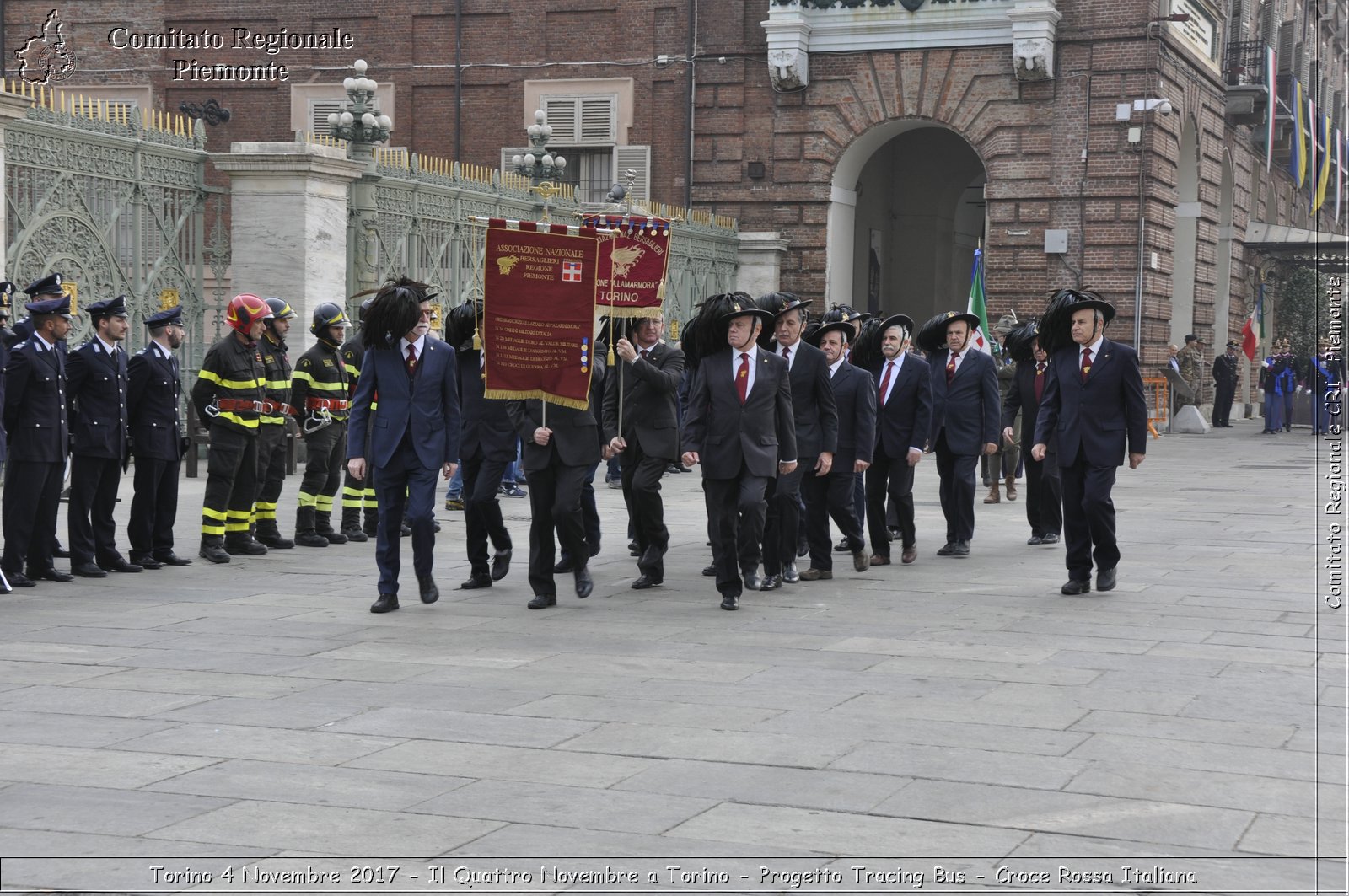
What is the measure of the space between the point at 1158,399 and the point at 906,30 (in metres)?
8.16

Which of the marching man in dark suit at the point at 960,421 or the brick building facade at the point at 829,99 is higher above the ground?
the brick building facade at the point at 829,99

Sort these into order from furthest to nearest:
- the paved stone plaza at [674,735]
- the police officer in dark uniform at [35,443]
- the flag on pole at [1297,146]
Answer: the flag on pole at [1297,146]
the police officer in dark uniform at [35,443]
the paved stone plaza at [674,735]

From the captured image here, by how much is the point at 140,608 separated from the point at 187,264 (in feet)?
30.3

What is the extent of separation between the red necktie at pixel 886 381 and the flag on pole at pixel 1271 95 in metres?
25.3

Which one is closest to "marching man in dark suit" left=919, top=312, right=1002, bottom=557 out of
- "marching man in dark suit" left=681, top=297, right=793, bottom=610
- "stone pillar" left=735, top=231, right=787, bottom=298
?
"marching man in dark suit" left=681, top=297, right=793, bottom=610

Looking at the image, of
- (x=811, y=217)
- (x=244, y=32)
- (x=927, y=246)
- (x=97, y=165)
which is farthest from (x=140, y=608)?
(x=927, y=246)

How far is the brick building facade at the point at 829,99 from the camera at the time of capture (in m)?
29.1

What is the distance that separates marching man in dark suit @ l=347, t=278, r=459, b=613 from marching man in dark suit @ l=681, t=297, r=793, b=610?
57.6 inches

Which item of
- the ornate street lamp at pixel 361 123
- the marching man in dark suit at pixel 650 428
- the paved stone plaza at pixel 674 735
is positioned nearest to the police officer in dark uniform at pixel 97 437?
the paved stone plaza at pixel 674 735

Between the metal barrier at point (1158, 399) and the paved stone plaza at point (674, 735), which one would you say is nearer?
the paved stone plaza at point (674, 735)

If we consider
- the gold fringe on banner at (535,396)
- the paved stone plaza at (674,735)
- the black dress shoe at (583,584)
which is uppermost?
the gold fringe on banner at (535,396)

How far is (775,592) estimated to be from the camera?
1053 centimetres

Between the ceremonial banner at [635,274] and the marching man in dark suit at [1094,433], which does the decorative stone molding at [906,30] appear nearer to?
the marching man in dark suit at [1094,433]

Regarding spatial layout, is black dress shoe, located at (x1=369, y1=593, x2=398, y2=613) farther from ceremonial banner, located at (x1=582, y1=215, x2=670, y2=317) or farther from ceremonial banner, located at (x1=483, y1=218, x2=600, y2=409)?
ceremonial banner, located at (x1=582, y1=215, x2=670, y2=317)
